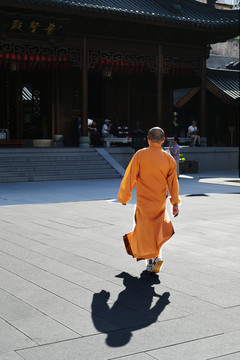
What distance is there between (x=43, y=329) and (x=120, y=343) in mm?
584

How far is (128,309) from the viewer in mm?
4418

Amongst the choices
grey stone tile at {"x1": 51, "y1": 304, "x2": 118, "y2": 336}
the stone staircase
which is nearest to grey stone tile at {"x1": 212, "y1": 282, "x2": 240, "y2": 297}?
grey stone tile at {"x1": 51, "y1": 304, "x2": 118, "y2": 336}

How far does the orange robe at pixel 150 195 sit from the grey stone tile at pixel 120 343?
148cm

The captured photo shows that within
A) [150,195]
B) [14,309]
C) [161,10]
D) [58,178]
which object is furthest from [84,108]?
[14,309]

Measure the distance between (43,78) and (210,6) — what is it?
7.12 metres

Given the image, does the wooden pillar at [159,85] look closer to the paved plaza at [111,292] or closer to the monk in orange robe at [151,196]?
the paved plaza at [111,292]

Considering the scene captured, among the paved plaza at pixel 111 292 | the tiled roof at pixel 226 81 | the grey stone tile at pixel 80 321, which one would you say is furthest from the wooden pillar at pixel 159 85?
the grey stone tile at pixel 80 321

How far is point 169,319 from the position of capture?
4.17 meters

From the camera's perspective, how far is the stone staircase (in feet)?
54.2

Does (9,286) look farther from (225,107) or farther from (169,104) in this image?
(225,107)

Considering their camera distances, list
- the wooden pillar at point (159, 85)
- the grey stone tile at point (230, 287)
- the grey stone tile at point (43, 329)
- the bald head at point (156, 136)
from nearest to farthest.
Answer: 1. the grey stone tile at point (43, 329)
2. the grey stone tile at point (230, 287)
3. the bald head at point (156, 136)
4. the wooden pillar at point (159, 85)

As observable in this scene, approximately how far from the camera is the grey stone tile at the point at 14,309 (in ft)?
13.8

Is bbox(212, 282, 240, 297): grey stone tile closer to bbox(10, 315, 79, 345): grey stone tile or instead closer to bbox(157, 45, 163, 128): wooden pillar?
bbox(10, 315, 79, 345): grey stone tile

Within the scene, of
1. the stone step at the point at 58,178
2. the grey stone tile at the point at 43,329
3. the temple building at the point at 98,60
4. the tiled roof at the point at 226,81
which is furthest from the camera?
the tiled roof at the point at 226,81
